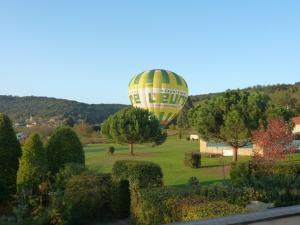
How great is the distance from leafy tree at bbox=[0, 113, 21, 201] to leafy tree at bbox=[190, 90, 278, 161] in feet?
66.7

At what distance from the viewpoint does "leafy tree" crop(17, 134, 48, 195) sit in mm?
16641

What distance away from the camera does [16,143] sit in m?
18.3

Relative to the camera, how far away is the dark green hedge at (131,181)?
13.5 metres

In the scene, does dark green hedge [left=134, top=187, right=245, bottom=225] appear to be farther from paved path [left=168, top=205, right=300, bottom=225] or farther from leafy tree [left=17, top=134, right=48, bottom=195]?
leafy tree [left=17, top=134, right=48, bottom=195]

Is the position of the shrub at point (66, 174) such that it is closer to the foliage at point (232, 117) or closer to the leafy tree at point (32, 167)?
the leafy tree at point (32, 167)

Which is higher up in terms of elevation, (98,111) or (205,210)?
(98,111)

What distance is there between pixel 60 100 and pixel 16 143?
131007 mm

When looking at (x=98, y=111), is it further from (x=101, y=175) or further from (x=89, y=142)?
(x=101, y=175)

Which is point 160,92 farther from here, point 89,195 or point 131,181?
point 131,181

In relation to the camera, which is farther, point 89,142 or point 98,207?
point 89,142

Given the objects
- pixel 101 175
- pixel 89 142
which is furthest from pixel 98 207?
pixel 89 142

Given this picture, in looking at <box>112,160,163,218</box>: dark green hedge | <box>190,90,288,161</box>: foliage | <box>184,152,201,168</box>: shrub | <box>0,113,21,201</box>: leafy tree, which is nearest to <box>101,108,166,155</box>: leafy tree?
<box>190,90,288,161</box>: foliage

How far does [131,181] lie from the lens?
45.0ft

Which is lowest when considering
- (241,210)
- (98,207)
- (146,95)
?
(98,207)
